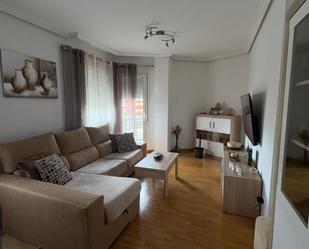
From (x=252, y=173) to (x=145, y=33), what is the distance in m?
2.75

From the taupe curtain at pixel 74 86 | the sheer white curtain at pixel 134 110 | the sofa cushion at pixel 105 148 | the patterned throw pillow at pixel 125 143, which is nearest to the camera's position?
the taupe curtain at pixel 74 86

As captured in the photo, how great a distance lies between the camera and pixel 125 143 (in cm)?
367

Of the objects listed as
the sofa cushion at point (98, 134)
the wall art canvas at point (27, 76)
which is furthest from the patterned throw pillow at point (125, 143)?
the wall art canvas at point (27, 76)

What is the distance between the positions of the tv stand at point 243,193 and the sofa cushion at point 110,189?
1.16m

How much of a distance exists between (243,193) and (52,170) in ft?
7.58

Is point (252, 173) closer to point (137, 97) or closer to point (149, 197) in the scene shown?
point (149, 197)

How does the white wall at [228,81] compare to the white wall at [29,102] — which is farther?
the white wall at [228,81]

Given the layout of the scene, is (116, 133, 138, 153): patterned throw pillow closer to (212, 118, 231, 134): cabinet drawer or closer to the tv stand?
the tv stand

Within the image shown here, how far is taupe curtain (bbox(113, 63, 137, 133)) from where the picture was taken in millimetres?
4633

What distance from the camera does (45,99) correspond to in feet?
9.61

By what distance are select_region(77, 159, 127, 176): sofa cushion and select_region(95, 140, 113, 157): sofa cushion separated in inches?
10.3

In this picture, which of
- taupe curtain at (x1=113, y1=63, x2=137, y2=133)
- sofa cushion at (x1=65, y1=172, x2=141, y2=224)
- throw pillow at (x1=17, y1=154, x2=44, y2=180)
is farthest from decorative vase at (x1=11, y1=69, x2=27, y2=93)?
taupe curtain at (x1=113, y1=63, x2=137, y2=133)

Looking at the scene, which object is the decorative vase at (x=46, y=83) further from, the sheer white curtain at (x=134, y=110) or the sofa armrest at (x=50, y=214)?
the sheer white curtain at (x=134, y=110)

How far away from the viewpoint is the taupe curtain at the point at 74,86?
3268mm
